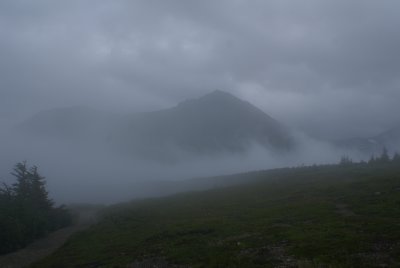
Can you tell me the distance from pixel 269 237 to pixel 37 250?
35.5 m

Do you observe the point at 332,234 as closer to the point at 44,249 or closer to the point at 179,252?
the point at 179,252

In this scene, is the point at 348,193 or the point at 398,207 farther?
the point at 348,193

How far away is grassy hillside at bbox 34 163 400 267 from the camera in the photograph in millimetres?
32188

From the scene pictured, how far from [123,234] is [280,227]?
83.5 ft

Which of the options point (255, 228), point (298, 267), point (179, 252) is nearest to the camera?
point (298, 267)

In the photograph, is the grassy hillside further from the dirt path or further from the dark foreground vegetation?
the dark foreground vegetation

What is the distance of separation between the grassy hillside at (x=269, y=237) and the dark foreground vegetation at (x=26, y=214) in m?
7.39

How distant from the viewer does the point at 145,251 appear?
4509cm

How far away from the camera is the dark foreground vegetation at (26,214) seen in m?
64.1

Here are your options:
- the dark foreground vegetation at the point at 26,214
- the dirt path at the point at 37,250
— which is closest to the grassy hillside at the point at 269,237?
the dirt path at the point at 37,250

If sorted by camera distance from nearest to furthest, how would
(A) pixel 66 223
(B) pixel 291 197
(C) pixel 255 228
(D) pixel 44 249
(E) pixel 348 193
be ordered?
(C) pixel 255 228 → (D) pixel 44 249 → (E) pixel 348 193 → (B) pixel 291 197 → (A) pixel 66 223

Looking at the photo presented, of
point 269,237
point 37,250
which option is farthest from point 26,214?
point 269,237

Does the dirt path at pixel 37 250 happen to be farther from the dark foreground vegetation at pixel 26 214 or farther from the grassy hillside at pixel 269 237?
the grassy hillside at pixel 269 237

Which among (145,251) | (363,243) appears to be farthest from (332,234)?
(145,251)
